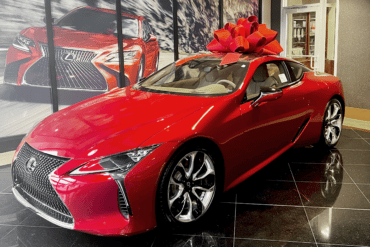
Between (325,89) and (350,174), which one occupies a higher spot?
(325,89)

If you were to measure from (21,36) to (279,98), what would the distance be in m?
4.05

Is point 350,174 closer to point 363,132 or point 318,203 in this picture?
point 318,203

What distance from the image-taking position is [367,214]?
2.60 m

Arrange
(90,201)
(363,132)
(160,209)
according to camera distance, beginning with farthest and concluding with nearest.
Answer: (363,132), (160,209), (90,201)

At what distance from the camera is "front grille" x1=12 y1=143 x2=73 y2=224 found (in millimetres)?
2033

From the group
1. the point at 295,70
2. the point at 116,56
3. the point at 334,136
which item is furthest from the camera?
the point at 116,56

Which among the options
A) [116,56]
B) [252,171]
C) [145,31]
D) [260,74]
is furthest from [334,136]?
[145,31]

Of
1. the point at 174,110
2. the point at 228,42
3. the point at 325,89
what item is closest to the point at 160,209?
the point at 174,110

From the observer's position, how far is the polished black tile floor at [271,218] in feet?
7.41

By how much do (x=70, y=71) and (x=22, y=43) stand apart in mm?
802

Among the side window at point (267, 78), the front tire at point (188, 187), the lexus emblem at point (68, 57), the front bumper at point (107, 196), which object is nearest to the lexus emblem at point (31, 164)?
the front bumper at point (107, 196)

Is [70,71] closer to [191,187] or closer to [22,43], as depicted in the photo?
[22,43]

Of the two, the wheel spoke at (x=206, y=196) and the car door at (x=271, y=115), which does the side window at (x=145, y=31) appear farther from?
the wheel spoke at (x=206, y=196)

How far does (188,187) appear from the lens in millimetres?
2322
